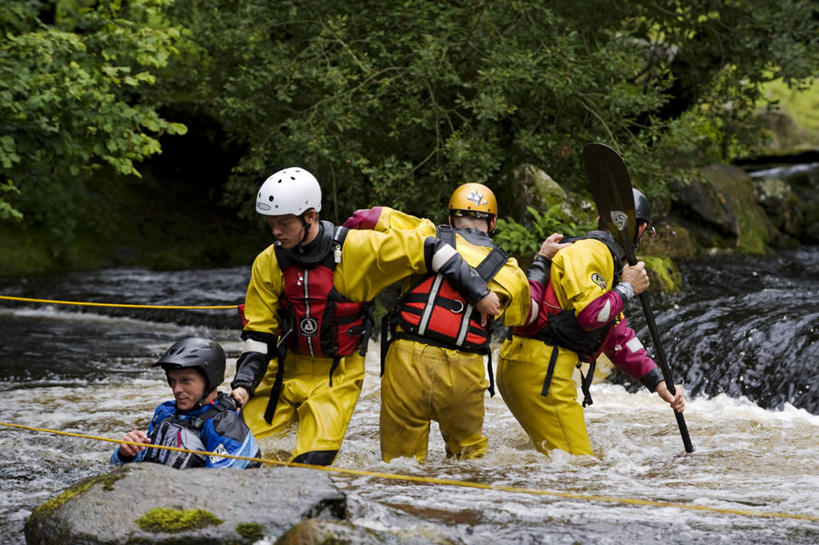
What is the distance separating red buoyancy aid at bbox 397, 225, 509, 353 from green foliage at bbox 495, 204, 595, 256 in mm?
6376

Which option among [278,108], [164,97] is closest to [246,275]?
[164,97]

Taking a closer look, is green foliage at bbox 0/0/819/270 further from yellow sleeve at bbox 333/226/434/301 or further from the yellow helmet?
yellow sleeve at bbox 333/226/434/301

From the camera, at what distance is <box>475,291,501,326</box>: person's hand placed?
191 inches

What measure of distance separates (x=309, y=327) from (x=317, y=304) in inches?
5.0

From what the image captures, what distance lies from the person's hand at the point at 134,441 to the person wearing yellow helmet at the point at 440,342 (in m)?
1.32

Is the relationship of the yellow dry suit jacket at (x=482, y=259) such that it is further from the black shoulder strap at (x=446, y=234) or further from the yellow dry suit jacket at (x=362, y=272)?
the yellow dry suit jacket at (x=362, y=272)

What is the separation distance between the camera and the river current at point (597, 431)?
429 centimetres

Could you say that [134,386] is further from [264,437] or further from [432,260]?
[432,260]

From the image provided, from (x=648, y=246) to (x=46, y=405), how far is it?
8185 mm

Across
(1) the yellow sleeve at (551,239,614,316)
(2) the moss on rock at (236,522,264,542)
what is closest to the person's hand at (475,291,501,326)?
(1) the yellow sleeve at (551,239,614,316)

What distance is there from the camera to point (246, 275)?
16484 millimetres

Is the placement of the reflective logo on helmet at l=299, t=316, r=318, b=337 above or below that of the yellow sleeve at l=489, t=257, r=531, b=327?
below

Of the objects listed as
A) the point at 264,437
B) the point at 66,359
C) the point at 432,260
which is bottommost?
the point at 66,359

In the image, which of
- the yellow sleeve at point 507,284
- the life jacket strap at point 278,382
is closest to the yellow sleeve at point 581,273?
the yellow sleeve at point 507,284
